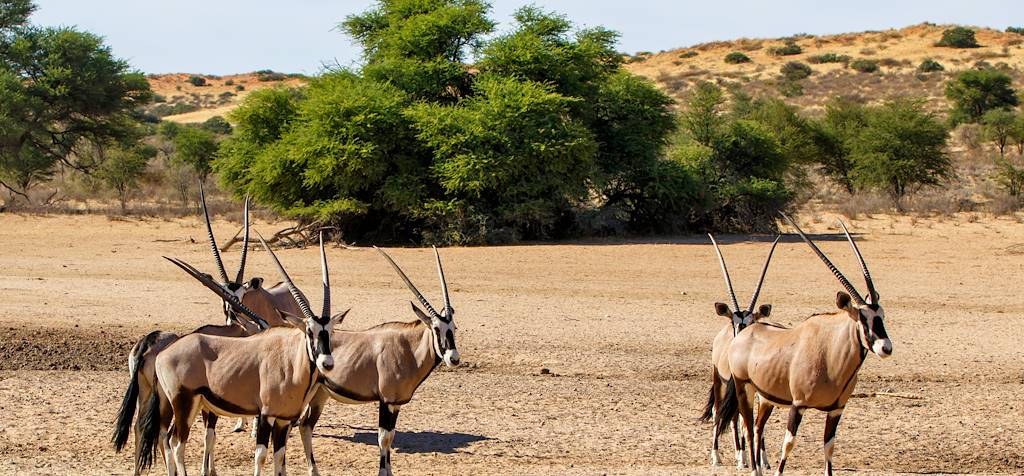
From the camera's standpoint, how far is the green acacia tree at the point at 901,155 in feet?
118

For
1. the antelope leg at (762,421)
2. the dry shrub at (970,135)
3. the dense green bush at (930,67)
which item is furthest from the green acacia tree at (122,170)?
the dense green bush at (930,67)

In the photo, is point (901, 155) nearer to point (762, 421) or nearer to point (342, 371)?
point (762, 421)

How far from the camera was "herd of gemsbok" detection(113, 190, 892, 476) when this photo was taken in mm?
7930

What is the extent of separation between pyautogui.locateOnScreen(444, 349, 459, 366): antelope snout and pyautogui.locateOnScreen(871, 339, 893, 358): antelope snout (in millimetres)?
2752

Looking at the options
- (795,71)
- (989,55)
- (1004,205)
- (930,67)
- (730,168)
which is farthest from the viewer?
(989,55)

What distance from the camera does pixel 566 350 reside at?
47.8 feet

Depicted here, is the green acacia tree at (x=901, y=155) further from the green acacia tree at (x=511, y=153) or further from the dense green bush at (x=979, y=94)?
the dense green bush at (x=979, y=94)

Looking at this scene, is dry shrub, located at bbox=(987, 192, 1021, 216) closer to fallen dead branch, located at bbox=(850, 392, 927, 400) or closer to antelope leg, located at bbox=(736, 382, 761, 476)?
fallen dead branch, located at bbox=(850, 392, 927, 400)

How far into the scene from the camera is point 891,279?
21188 millimetres

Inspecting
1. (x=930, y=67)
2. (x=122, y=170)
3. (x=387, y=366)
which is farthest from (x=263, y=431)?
(x=930, y=67)

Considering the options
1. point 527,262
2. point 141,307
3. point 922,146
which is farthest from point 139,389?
point 922,146

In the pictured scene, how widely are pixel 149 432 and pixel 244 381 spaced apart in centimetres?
80

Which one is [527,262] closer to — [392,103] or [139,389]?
[392,103]

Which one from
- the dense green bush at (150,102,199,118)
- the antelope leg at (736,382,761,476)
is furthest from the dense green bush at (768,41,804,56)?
the antelope leg at (736,382,761,476)
